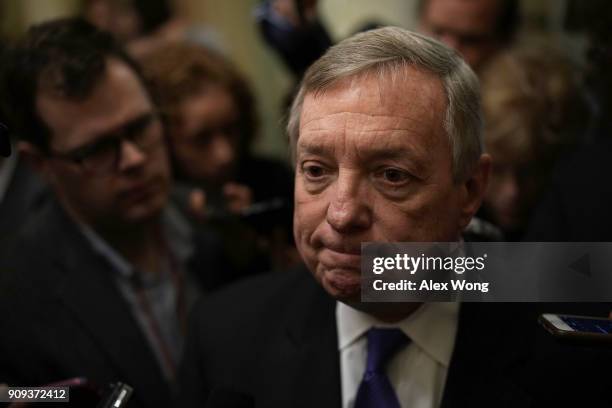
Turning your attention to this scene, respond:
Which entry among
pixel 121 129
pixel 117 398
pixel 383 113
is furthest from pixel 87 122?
pixel 383 113

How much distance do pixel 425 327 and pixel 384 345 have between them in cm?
9

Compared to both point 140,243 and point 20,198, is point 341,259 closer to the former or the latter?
point 140,243

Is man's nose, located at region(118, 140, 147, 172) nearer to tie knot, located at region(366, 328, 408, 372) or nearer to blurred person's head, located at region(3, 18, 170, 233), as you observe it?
blurred person's head, located at region(3, 18, 170, 233)

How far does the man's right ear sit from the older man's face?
36.4 inches

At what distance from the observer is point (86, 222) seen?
6.04 feet

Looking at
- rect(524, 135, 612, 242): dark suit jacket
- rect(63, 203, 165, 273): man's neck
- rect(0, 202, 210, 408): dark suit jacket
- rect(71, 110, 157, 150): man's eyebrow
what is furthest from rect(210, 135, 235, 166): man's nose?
rect(524, 135, 612, 242): dark suit jacket

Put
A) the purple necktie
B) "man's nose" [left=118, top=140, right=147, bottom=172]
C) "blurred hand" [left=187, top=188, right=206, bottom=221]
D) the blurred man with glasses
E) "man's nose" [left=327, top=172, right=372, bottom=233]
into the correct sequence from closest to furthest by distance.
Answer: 1. "man's nose" [left=327, top=172, right=372, bottom=233]
2. the purple necktie
3. the blurred man with glasses
4. "man's nose" [left=118, top=140, right=147, bottom=172]
5. "blurred hand" [left=187, top=188, right=206, bottom=221]

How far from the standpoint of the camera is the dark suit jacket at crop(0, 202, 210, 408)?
153 cm

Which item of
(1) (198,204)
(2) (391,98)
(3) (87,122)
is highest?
(2) (391,98)

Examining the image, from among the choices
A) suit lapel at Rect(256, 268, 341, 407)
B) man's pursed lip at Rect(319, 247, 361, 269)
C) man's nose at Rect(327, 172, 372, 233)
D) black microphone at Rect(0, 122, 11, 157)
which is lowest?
suit lapel at Rect(256, 268, 341, 407)

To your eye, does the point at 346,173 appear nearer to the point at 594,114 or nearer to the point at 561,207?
the point at 561,207

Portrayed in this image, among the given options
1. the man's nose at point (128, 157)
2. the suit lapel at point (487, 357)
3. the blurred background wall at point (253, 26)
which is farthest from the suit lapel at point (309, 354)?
the blurred background wall at point (253, 26)

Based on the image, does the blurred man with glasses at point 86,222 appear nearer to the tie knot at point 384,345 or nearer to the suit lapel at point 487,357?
the tie knot at point 384,345

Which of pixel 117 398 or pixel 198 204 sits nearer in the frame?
pixel 117 398
